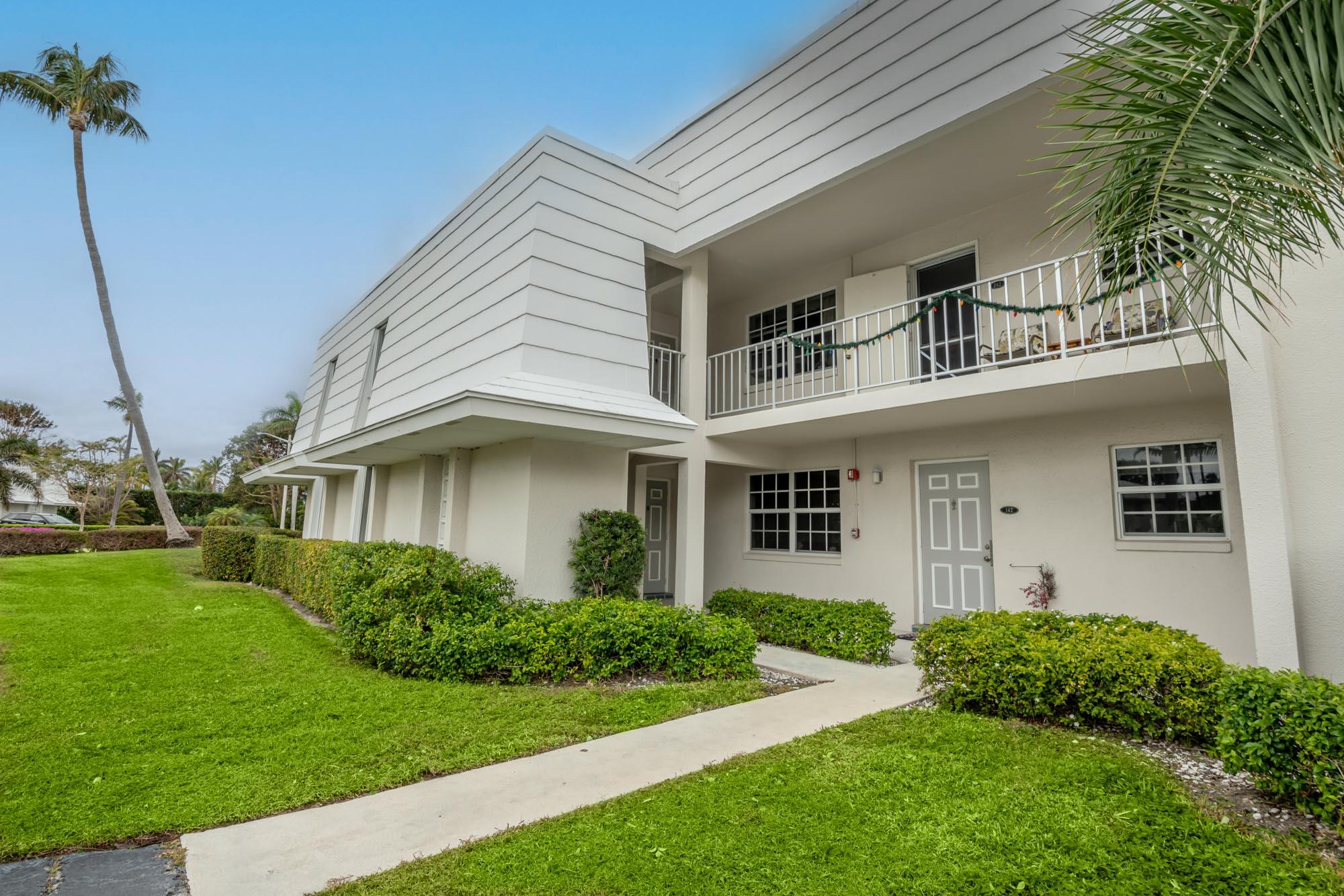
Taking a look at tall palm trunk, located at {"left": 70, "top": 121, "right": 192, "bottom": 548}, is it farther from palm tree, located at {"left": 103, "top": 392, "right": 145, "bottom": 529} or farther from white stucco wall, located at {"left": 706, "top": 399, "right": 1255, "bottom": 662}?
white stucco wall, located at {"left": 706, "top": 399, "right": 1255, "bottom": 662}

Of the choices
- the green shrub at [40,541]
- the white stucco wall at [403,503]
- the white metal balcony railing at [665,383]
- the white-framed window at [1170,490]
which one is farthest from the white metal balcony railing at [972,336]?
the green shrub at [40,541]

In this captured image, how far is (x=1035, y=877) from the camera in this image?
2840mm

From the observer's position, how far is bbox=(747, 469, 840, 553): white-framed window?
10.3 m

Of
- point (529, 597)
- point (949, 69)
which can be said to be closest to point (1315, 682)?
point (949, 69)

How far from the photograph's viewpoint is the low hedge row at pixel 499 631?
20.7ft

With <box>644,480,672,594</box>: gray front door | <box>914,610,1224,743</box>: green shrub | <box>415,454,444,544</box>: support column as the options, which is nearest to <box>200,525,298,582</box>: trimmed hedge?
<box>415,454,444,544</box>: support column

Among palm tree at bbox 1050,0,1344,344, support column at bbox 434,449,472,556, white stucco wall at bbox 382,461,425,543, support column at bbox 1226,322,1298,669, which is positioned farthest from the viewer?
white stucco wall at bbox 382,461,425,543

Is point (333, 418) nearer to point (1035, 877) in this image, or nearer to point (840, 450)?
point (840, 450)

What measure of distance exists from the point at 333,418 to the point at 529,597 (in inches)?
418

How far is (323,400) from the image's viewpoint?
1709cm

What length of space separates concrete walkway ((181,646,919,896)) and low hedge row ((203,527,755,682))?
1213 mm

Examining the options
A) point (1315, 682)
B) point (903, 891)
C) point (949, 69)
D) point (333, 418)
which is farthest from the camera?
point (333, 418)

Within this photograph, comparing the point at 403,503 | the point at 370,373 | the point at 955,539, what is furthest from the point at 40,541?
the point at 955,539

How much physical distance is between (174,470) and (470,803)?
53.5m
